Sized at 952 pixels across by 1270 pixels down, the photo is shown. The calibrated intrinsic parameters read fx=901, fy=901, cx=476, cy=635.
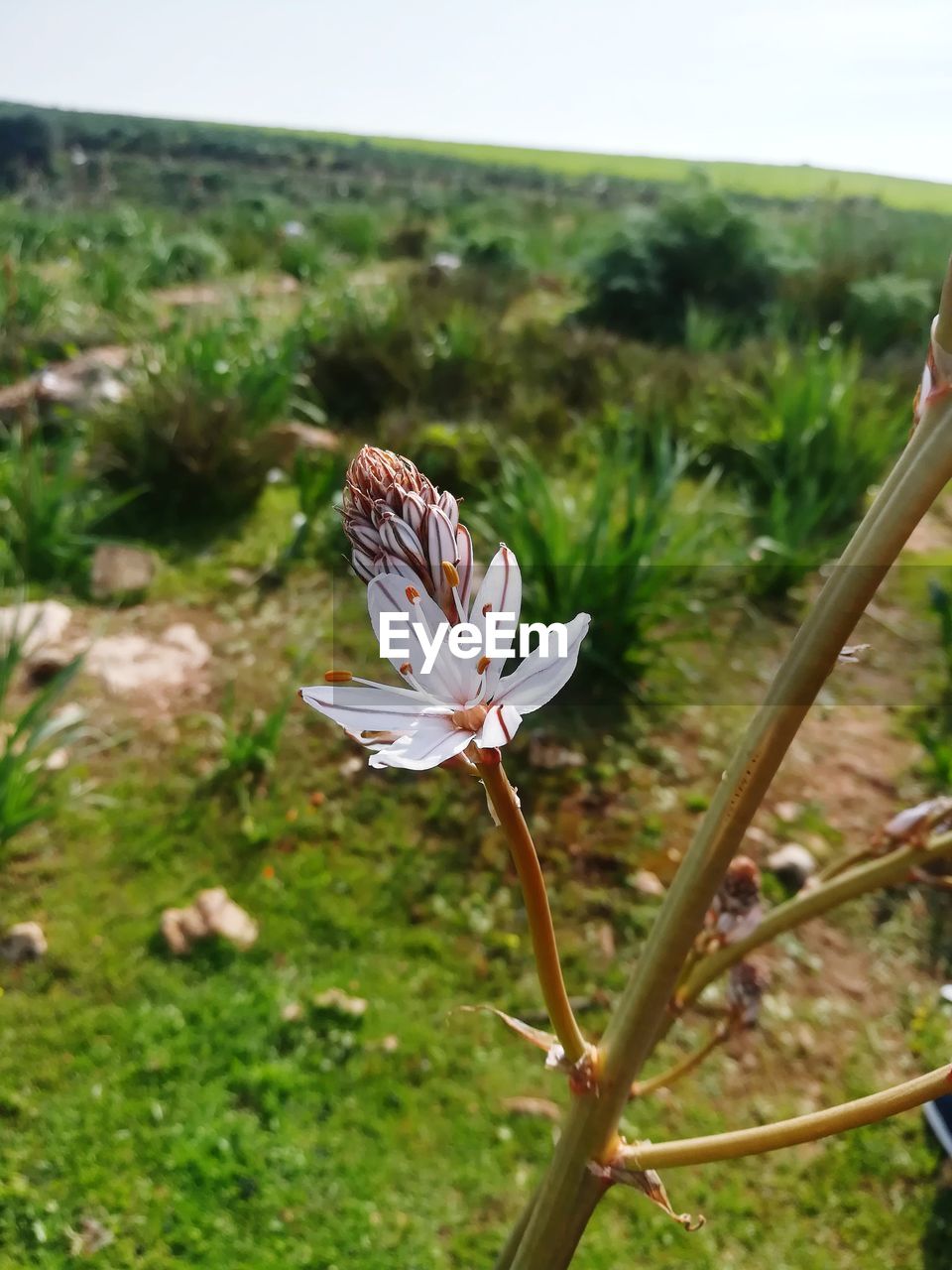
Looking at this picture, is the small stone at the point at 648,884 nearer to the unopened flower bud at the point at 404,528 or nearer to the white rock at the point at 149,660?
the white rock at the point at 149,660

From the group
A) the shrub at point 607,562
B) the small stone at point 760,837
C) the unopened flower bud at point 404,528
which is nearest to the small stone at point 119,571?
the shrub at point 607,562

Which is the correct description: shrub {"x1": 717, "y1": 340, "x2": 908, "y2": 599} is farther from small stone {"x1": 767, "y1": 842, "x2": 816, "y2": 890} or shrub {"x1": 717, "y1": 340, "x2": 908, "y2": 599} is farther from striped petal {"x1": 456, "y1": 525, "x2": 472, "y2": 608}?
striped petal {"x1": 456, "y1": 525, "x2": 472, "y2": 608}

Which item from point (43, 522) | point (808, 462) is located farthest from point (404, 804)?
point (808, 462)

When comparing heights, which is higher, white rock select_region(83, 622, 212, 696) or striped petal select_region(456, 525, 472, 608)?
striped petal select_region(456, 525, 472, 608)

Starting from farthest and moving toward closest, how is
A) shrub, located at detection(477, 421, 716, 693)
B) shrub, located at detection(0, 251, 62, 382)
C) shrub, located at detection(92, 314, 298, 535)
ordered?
1. shrub, located at detection(0, 251, 62, 382)
2. shrub, located at detection(92, 314, 298, 535)
3. shrub, located at detection(477, 421, 716, 693)

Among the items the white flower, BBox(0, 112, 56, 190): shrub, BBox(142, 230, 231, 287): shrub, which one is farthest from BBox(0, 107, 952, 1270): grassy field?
BBox(0, 112, 56, 190): shrub

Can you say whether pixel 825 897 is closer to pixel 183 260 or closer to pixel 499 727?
pixel 499 727
